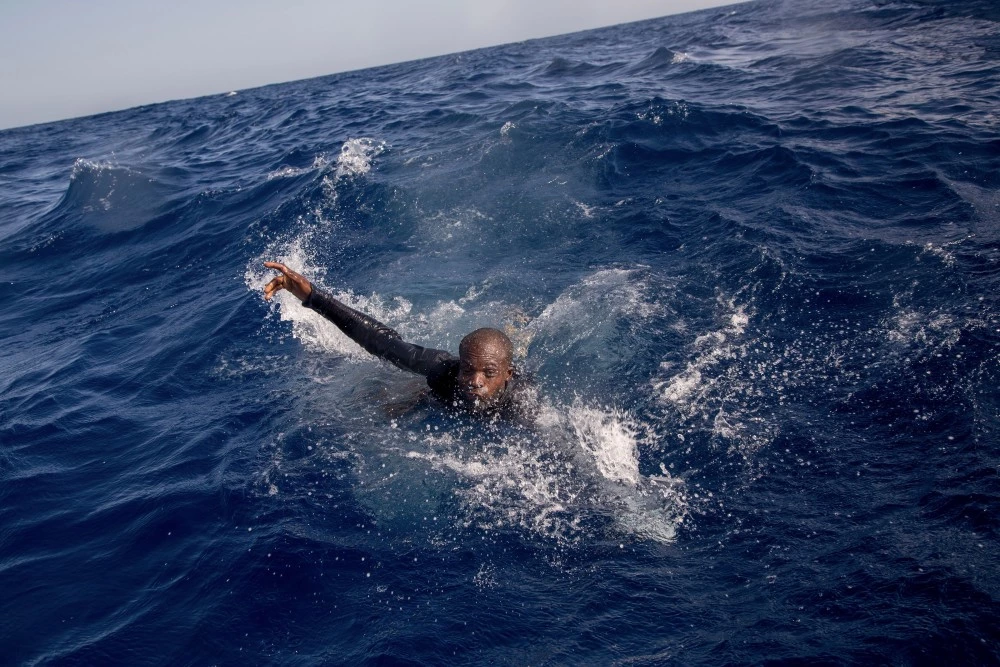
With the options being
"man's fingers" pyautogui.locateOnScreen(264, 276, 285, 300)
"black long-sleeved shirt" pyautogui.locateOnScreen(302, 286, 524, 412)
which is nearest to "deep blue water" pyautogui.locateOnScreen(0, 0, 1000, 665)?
"black long-sleeved shirt" pyautogui.locateOnScreen(302, 286, 524, 412)

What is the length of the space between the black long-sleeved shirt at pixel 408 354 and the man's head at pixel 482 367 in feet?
0.49

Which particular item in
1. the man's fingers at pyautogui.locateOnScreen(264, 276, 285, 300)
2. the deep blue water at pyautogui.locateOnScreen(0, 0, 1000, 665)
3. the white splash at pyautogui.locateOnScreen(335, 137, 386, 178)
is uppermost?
the white splash at pyautogui.locateOnScreen(335, 137, 386, 178)

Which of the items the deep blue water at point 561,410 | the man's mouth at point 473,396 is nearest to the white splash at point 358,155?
the deep blue water at point 561,410

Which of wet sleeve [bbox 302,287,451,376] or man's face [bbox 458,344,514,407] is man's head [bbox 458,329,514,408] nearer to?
man's face [bbox 458,344,514,407]

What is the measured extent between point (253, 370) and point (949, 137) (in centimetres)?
1216

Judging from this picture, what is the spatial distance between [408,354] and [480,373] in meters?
0.98

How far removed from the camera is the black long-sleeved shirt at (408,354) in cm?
622

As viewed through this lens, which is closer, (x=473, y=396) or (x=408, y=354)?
(x=473, y=396)

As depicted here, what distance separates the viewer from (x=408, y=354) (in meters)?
6.45

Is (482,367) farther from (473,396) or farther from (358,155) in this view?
(358,155)

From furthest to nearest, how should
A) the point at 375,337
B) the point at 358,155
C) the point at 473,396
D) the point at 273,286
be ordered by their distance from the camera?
the point at 358,155 → the point at 375,337 → the point at 273,286 → the point at 473,396

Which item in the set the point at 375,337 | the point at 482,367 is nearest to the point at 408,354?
the point at 375,337

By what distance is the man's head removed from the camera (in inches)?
234

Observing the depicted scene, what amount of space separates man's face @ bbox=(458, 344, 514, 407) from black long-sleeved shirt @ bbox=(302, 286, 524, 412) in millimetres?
144
